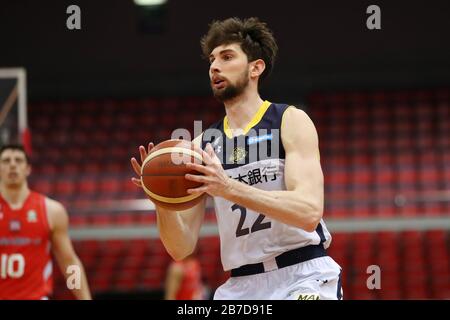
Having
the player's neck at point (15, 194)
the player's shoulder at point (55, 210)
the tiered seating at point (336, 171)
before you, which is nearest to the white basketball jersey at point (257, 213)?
the player's shoulder at point (55, 210)

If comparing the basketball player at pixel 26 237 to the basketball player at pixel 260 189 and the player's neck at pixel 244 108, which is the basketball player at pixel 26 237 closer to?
the basketball player at pixel 260 189

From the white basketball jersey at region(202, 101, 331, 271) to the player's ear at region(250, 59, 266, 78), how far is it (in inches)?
8.4

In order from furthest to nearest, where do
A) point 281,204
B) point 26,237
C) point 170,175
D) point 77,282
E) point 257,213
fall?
point 26,237 < point 77,282 < point 257,213 < point 170,175 < point 281,204

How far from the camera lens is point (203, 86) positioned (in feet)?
50.3

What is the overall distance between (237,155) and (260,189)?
0.90ft

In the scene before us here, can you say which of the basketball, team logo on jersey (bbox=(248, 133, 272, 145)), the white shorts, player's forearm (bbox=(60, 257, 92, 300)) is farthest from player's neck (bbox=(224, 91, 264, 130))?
player's forearm (bbox=(60, 257, 92, 300))

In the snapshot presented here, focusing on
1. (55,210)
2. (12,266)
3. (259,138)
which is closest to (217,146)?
(259,138)

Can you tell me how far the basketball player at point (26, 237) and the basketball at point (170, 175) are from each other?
235 cm

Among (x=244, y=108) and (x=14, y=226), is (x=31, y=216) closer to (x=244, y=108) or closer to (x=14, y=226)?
(x=14, y=226)

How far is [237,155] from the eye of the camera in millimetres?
3939

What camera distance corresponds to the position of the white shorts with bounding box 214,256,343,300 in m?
3.68

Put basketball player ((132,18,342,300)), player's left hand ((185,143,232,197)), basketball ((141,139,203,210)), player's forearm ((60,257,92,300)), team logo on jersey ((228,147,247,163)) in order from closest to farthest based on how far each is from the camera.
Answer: player's left hand ((185,143,232,197)) → basketball ((141,139,203,210)) → basketball player ((132,18,342,300)) → team logo on jersey ((228,147,247,163)) → player's forearm ((60,257,92,300))

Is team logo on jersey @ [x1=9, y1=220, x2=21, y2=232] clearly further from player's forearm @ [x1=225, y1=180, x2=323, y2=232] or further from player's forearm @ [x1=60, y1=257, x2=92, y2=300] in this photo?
player's forearm @ [x1=225, y1=180, x2=323, y2=232]

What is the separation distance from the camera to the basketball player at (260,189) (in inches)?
142
